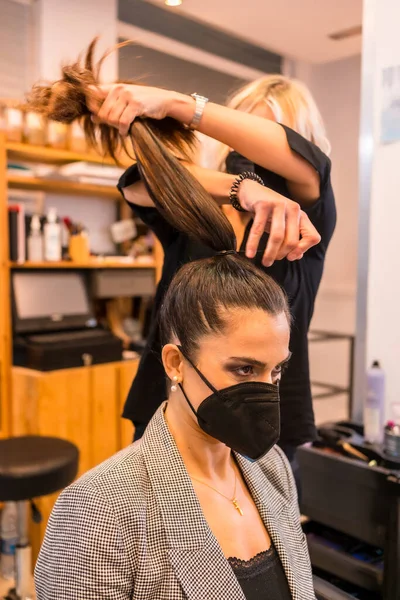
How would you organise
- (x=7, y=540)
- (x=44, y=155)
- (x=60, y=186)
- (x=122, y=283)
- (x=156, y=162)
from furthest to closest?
1. (x=122, y=283)
2. (x=60, y=186)
3. (x=44, y=155)
4. (x=7, y=540)
5. (x=156, y=162)

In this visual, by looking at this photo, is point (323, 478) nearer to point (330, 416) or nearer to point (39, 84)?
point (39, 84)

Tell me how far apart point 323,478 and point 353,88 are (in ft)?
11.0

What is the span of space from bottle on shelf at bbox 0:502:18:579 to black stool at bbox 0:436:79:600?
0.27 metres

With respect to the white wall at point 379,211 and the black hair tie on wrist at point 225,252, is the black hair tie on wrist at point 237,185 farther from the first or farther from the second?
the white wall at point 379,211

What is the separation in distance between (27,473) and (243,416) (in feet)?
4.07

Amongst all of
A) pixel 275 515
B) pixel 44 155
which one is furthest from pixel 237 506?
pixel 44 155

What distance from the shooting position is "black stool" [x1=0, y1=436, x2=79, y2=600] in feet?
6.23

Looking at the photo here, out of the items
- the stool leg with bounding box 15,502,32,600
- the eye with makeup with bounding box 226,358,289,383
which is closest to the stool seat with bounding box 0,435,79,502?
the stool leg with bounding box 15,502,32,600

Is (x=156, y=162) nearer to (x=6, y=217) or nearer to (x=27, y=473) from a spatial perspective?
(x=27, y=473)

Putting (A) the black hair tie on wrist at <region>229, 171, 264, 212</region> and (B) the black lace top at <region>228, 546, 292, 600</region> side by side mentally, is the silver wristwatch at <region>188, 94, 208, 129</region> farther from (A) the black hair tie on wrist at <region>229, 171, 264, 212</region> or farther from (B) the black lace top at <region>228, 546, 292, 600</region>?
(B) the black lace top at <region>228, 546, 292, 600</region>

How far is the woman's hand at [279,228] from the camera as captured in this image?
35.3 inches

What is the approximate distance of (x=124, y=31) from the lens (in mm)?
3346

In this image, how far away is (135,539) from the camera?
34.4 inches

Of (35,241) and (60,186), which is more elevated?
(60,186)
